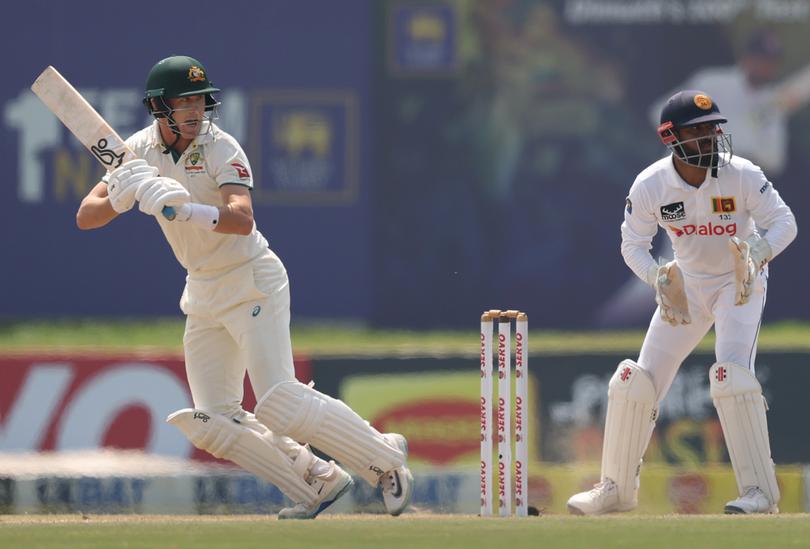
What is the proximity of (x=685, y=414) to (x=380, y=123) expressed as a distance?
11.5 feet

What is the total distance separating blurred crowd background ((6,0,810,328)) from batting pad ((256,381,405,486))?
4868 mm

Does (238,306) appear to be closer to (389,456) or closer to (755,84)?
(389,456)

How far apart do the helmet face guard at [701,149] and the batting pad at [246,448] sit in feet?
5.56

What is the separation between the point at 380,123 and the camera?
11914 mm

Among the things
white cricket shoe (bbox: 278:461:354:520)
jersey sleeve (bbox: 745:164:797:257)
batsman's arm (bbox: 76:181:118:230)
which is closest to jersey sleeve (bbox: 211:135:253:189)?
batsman's arm (bbox: 76:181:118:230)

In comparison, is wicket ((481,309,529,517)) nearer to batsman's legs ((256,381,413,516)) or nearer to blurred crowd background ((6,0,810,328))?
batsman's legs ((256,381,413,516))

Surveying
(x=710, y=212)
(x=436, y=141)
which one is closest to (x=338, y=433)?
(x=710, y=212)

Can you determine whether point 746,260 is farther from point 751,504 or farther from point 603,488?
point 603,488

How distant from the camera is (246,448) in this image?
274 inches

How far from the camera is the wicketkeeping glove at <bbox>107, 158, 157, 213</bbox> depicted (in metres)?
6.59

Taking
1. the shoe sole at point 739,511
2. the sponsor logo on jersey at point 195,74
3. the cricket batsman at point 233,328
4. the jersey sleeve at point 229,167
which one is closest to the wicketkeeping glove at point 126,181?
the cricket batsman at point 233,328

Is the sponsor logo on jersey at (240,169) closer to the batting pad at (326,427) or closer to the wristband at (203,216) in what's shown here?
the wristband at (203,216)

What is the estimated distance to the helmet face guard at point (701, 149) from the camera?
6.94 m

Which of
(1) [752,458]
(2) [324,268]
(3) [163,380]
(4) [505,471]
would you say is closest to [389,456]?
(4) [505,471]
